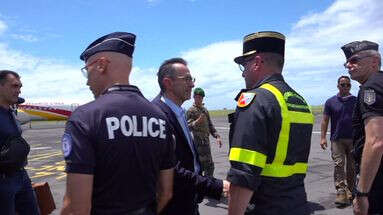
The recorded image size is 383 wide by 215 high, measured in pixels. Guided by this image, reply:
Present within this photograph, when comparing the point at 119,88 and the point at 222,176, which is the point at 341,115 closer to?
the point at 222,176

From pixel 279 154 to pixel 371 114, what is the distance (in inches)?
44.0

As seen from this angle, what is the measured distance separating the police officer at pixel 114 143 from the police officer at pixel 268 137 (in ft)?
1.65

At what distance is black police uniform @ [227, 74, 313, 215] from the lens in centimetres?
244

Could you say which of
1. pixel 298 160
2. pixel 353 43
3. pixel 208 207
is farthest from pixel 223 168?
pixel 298 160

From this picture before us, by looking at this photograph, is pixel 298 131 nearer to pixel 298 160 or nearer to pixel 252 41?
pixel 298 160

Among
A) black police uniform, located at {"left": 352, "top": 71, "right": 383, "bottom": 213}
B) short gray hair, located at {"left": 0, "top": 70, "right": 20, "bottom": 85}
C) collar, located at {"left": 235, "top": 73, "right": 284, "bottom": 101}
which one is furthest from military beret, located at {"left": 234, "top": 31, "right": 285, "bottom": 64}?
short gray hair, located at {"left": 0, "top": 70, "right": 20, "bottom": 85}

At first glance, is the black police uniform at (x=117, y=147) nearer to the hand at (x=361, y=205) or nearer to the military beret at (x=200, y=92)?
the hand at (x=361, y=205)

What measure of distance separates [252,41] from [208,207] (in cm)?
504

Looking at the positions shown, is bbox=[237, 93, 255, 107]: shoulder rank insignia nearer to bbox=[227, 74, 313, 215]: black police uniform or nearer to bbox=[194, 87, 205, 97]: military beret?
bbox=[227, 74, 313, 215]: black police uniform

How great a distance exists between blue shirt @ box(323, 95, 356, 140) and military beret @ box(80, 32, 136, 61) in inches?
235

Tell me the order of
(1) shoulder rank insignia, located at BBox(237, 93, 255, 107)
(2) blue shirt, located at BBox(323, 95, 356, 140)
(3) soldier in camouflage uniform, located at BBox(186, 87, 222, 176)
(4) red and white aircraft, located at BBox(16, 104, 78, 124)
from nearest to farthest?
(1) shoulder rank insignia, located at BBox(237, 93, 255, 107) < (2) blue shirt, located at BBox(323, 95, 356, 140) < (3) soldier in camouflage uniform, located at BBox(186, 87, 222, 176) < (4) red and white aircraft, located at BBox(16, 104, 78, 124)

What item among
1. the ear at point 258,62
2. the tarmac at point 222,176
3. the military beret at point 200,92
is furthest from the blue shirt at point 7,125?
the military beret at point 200,92

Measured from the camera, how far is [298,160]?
8.79 ft

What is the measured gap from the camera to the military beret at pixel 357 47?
364cm
